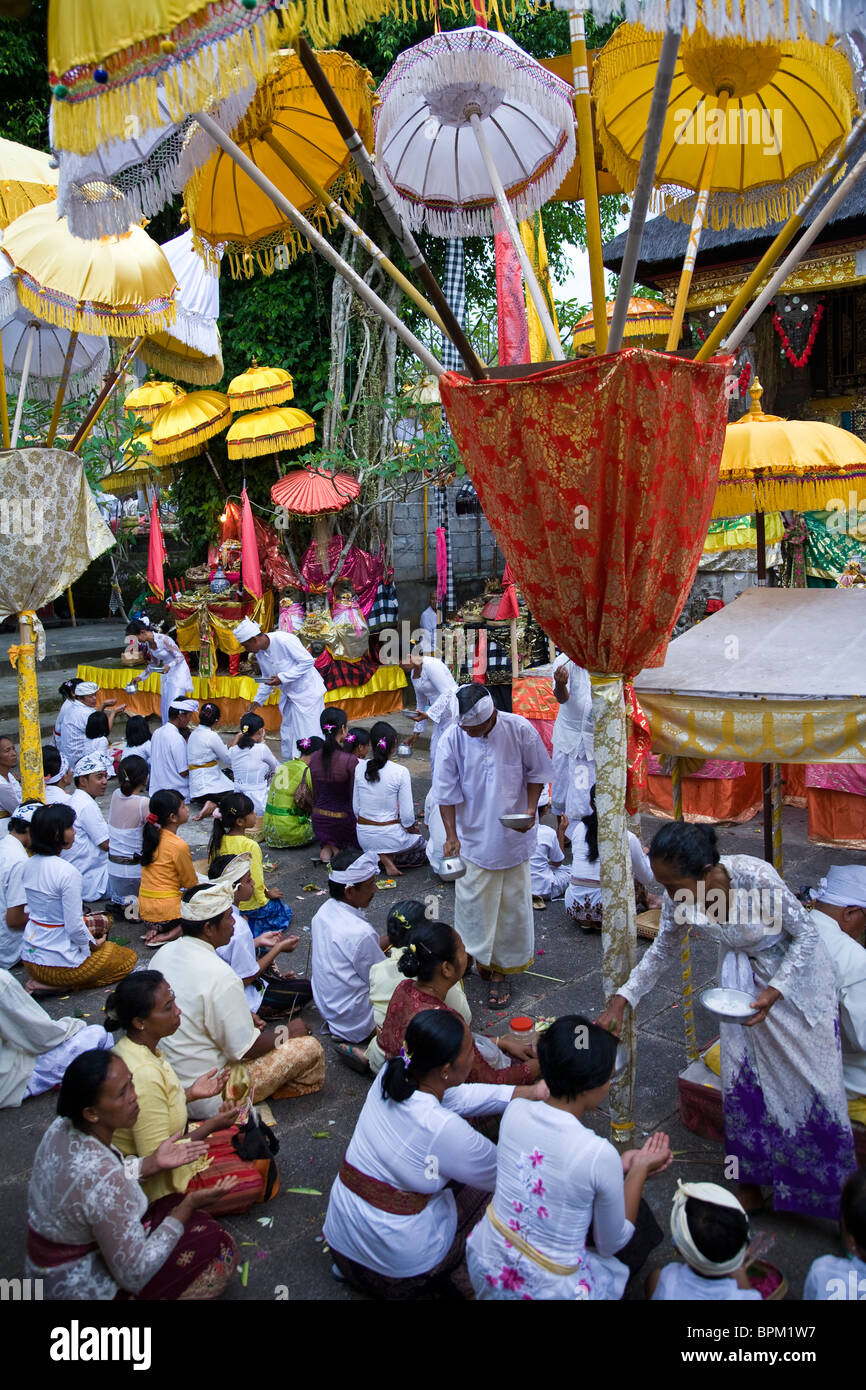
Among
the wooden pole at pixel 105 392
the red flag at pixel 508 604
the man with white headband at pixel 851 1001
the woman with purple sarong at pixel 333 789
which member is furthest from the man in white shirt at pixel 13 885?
the red flag at pixel 508 604

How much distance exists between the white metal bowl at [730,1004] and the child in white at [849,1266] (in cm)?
83

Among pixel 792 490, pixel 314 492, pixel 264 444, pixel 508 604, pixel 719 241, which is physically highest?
pixel 719 241

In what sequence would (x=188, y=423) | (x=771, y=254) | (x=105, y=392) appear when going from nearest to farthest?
1. (x=771, y=254)
2. (x=105, y=392)
3. (x=188, y=423)

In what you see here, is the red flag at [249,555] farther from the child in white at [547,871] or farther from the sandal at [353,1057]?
the sandal at [353,1057]

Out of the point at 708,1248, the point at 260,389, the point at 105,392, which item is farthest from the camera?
the point at 260,389

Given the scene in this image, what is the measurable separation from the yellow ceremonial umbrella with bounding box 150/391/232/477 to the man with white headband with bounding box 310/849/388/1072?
37.6 feet

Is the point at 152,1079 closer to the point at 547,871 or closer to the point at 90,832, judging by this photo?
the point at 90,832

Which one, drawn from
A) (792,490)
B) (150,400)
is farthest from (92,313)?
(150,400)

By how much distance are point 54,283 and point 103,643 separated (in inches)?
500

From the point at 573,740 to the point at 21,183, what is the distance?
528 centimetres

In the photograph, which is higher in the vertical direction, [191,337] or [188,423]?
[188,423]

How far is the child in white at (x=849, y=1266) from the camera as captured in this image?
2.67 m

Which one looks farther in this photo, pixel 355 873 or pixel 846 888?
pixel 355 873

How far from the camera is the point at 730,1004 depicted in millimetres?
3650
